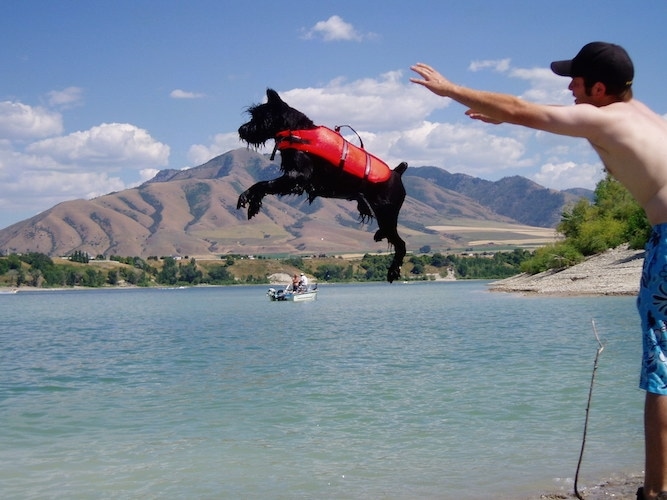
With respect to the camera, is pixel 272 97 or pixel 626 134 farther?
pixel 272 97

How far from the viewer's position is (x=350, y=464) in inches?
570

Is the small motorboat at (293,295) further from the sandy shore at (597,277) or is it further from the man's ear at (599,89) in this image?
the man's ear at (599,89)

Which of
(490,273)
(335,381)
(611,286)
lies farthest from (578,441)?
(490,273)

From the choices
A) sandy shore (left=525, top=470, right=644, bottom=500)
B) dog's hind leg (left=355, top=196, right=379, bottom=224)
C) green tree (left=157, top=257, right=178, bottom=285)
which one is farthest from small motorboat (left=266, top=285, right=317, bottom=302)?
green tree (left=157, top=257, right=178, bottom=285)

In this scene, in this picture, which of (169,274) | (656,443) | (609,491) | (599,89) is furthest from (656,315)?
(169,274)

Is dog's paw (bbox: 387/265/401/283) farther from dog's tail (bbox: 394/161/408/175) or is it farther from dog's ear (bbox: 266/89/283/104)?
dog's ear (bbox: 266/89/283/104)

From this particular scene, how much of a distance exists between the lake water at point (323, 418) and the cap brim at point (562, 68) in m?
8.90

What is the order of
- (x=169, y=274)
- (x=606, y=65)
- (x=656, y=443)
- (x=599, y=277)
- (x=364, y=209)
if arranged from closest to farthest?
1. (x=606, y=65)
2. (x=656, y=443)
3. (x=364, y=209)
4. (x=599, y=277)
5. (x=169, y=274)

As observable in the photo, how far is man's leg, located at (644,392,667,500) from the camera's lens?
424cm

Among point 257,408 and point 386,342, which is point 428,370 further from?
point 386,342

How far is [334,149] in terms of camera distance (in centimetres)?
427

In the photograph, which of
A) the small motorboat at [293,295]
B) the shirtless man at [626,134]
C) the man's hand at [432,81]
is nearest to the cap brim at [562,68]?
the shirtless man at [626,134]

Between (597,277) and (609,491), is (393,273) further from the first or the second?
(597,277)

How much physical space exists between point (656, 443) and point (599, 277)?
7129 centimetres
